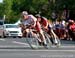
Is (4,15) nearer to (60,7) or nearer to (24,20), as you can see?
(60,7)

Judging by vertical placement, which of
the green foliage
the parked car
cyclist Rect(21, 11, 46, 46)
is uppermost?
the green foliage

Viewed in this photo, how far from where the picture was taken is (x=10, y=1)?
102m

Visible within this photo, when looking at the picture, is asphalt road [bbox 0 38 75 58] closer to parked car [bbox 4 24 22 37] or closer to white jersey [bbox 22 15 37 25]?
white jersey [bbox 22 15 37 25]

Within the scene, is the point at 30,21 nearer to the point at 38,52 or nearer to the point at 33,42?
A: the point at 33,42

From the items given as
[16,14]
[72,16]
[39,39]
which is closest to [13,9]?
[16,14]

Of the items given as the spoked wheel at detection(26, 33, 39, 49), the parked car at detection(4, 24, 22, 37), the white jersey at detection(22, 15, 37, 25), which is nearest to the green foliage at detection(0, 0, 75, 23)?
the parked car at detection(4, 24, 22, 37)

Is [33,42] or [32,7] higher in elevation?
[32,7]

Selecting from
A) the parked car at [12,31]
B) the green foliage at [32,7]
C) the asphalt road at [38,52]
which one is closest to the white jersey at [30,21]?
the asphalt road at [38,52]

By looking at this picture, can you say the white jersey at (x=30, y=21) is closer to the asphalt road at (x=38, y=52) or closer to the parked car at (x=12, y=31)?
the asphalt road at (x=38, y=52)

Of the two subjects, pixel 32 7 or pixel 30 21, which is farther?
pixel 32 7

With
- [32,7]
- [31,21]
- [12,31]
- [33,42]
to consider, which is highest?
Answer: [32,7]

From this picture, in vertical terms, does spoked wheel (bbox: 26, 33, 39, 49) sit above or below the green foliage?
below

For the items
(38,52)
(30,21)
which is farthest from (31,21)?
(38,52)

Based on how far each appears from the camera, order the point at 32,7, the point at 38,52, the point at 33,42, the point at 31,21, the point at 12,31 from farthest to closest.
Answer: the point at 32,7 → the point at 12,31 → the point at 33,42 → the point at 31,21 → the point at 38,52
